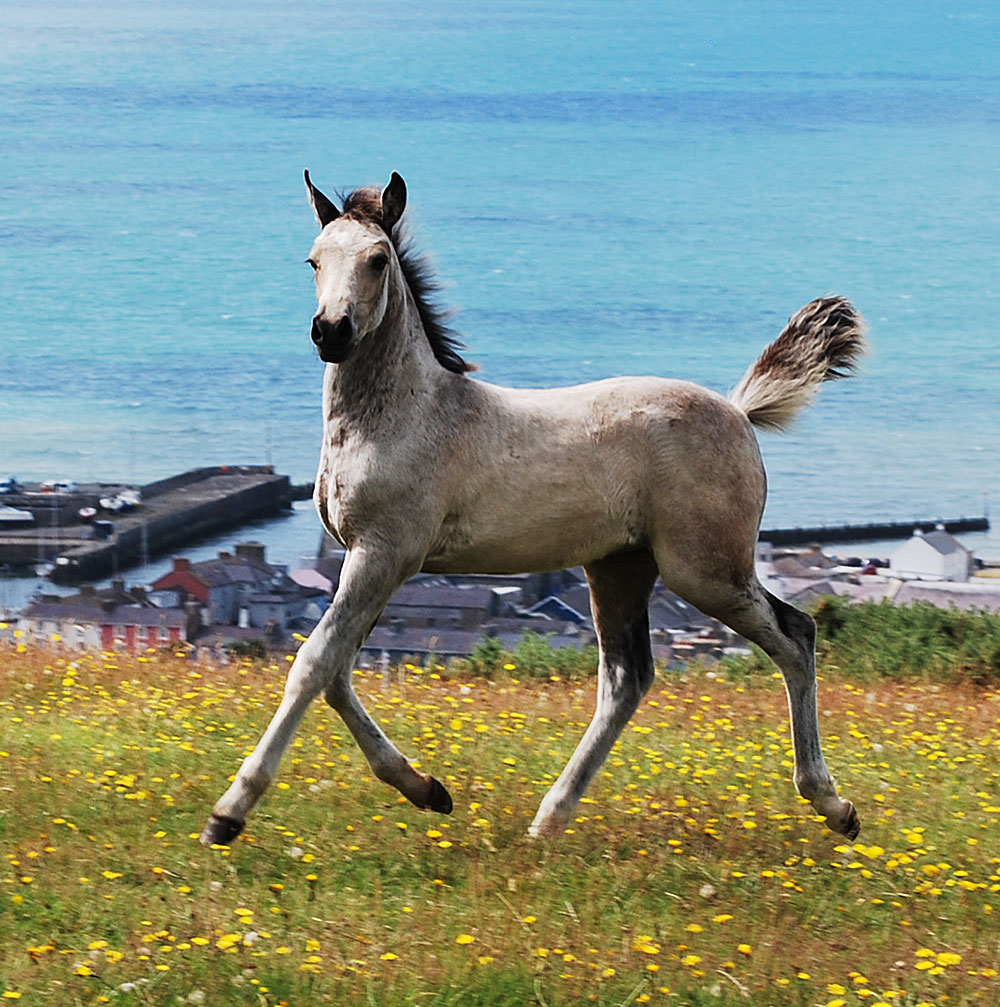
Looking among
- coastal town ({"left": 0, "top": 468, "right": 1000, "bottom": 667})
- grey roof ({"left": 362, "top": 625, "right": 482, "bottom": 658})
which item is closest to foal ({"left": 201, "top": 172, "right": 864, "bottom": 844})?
coastal town ({"left": 0, "top": 468, "right": 1000, "bottom": 667})

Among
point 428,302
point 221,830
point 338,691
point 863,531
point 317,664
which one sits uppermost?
point 428,302

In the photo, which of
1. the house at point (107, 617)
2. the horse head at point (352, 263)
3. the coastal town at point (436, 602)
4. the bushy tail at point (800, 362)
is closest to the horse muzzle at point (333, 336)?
the horse head at point (352, 263)

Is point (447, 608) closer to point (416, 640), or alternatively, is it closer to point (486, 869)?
point (416, 640)

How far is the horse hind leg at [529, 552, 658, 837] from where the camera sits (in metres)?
6.86

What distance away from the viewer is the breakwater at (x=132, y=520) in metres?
28.5

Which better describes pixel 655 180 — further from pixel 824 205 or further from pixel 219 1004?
pixel 219 1004

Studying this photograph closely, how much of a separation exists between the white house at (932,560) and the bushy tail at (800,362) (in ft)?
55.4

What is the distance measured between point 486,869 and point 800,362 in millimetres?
2601

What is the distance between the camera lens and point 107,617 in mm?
19750

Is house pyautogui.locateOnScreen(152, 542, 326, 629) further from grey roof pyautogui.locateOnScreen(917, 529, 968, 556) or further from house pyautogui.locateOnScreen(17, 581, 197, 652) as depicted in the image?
grey roof pyautogui.locateOnScreen(917, 529, 968, 556)

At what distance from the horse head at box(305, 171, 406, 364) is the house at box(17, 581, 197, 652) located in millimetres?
8262

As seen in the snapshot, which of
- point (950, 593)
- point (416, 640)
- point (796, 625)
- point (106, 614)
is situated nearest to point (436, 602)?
point (416, 640)

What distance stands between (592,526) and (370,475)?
928 millimetres

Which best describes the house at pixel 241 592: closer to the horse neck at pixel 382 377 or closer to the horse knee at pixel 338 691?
the horse knee at pixel 338 691
